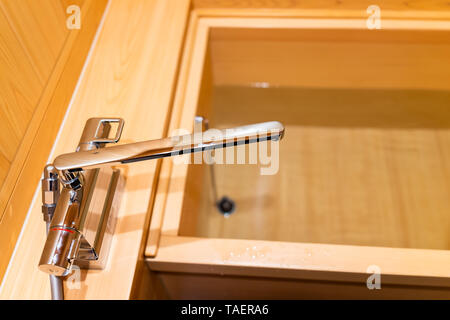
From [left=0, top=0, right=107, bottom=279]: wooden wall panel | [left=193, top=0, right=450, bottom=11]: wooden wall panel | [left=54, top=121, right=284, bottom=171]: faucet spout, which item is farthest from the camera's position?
[left=193, top=0, right=450, bottom=11]: wooden wall panel

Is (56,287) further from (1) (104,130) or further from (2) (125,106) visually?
(2) (125,106)

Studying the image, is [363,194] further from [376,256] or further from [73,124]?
[73,124]

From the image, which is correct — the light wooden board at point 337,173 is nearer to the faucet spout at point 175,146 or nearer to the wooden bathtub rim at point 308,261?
the wooden bathtub rim at point 308,261

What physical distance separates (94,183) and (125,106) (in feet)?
0.72

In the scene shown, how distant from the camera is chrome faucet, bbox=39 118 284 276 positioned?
0.41 meters

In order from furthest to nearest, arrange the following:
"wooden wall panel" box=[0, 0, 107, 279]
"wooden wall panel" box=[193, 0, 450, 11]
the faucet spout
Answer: "wooden wall panel" box=[193, 0, 450, 11] → "wooden wall panel" box=[0, 0, 107, 279] → the faucet spout

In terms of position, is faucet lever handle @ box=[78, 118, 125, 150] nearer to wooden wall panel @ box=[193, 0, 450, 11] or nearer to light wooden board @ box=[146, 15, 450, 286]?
light wooden board @ box=[146, 15, 450, 286]

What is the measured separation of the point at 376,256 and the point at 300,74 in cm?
62

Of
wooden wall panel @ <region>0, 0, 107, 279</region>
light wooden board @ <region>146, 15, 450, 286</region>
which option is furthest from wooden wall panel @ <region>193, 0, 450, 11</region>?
wooden wall panel @ <region>0, 0, 107, 279</region>

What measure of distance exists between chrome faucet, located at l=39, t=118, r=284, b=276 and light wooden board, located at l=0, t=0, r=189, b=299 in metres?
0.03

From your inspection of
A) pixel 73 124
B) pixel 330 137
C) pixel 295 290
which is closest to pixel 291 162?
Answer: pixel 330 137

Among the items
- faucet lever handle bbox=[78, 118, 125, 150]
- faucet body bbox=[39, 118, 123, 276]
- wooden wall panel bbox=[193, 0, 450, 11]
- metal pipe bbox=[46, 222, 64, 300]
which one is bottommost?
metal pipe bbox=[46, 222, 64, 300]

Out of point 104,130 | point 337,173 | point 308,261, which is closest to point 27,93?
point 104,130

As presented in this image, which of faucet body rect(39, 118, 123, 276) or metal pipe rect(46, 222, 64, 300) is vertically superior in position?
faucet body rect(39, 118, 123, 276)
